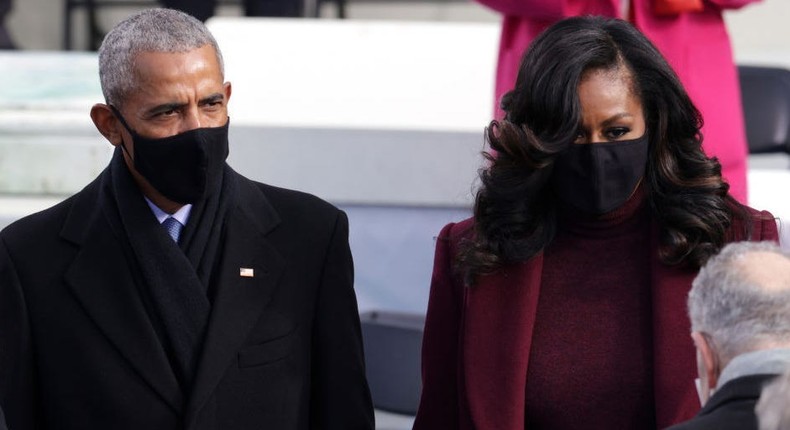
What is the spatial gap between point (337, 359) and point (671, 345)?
1.99 ft

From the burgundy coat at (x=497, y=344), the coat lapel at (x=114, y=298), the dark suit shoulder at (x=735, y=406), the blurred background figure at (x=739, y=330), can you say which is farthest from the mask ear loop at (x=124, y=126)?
the dark suit shoulder at (x=735, y=406)

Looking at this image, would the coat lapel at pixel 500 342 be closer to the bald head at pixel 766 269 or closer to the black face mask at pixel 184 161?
the black face mask at pixel 184 161

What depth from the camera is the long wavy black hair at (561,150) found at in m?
2.68

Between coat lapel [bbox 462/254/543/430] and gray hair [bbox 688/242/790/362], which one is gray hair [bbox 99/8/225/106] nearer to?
coat lapel [bbox 462/254/543/430]

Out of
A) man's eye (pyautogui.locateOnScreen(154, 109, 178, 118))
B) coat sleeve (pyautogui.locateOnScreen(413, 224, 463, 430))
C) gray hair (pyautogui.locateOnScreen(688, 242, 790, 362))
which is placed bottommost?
coat sleeve (pyautogui.locateOnScreen(413, 224, 463, 430))

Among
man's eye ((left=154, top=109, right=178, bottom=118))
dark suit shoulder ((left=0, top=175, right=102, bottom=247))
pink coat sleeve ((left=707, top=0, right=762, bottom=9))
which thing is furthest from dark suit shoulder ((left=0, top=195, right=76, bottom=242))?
pink coat sleeve ((left=707, top=0, right=762, bottom=9))

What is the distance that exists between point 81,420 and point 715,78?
76.8 inches

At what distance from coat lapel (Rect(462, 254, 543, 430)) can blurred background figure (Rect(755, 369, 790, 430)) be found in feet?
3.00

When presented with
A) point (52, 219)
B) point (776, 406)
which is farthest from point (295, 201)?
point (776, 406)

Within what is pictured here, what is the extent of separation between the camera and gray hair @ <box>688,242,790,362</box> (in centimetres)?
196

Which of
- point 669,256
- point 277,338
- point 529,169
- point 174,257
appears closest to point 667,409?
point 669,256

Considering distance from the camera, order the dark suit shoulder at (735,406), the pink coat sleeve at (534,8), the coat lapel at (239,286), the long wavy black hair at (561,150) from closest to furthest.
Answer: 1. the dark suit shoulder at (735,406)
2. the coat lapel at (239,286)
3. the long wavy black hair at (561,150)
4. the pink coat sleeve at (534,8)

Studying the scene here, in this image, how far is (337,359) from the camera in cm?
269

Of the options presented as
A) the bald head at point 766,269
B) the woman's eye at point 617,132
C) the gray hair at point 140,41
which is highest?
the gray hair at point 140,41
